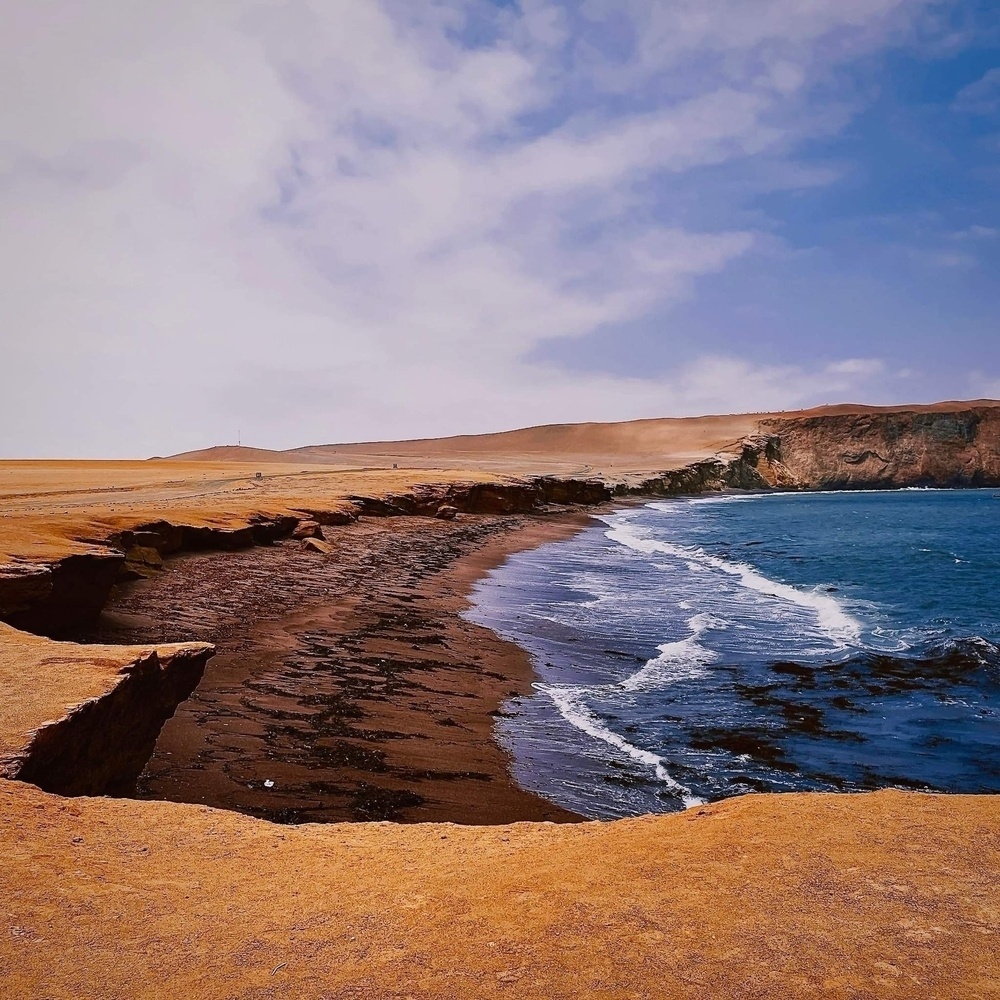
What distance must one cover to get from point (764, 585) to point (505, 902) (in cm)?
1966

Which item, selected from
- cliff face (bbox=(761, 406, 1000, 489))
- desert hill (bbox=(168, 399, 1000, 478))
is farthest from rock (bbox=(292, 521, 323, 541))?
cliff face (bbox=(761, 406, 1000, 489))

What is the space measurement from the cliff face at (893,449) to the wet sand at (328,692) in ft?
334

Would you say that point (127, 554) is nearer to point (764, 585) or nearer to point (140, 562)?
point (140, 562)

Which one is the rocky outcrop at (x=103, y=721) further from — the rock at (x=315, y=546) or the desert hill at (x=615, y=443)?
the desert hill at (x=615, y=443)

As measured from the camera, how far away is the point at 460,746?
7617mm

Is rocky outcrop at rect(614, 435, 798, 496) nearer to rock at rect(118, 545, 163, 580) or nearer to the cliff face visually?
the cliff face

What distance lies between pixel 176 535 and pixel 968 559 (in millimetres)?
25531

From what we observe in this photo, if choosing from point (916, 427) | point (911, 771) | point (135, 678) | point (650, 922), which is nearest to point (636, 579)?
point (911, 771)

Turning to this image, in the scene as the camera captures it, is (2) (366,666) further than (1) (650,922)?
Yes

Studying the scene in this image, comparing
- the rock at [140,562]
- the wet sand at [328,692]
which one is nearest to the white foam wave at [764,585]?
the wet sand at [328,692]

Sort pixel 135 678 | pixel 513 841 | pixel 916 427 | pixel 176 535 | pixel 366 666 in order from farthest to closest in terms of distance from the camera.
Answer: pixel 916 427
pixel 176 535
pixel 366 666
pixel 135 678
pixel 513 841

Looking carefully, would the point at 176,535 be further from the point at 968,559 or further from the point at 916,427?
the point at 916,427

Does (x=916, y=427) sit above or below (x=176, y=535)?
above

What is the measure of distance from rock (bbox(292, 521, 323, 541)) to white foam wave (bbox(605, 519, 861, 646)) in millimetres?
11659
